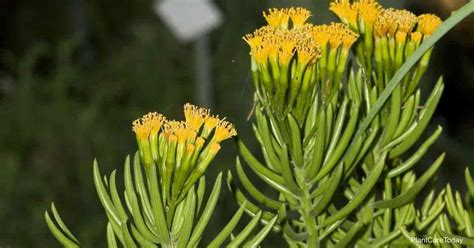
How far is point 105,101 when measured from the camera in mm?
2168

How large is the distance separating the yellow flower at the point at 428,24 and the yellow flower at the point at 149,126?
0.11 m

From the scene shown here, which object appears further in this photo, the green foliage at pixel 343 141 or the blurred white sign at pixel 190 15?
the blurred white sign at pixel 190 15

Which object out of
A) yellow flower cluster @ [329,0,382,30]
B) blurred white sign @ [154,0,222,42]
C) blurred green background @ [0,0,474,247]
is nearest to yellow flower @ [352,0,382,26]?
yellow flower cluster @ [329,0,382,30]

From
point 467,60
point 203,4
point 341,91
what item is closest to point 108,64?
point 203,4

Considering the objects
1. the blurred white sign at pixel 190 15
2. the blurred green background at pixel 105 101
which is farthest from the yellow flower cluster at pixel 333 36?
the blurred white sign at pixel 190 15

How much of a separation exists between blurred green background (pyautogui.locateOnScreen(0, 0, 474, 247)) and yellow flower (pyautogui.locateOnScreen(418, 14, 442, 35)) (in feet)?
1.58

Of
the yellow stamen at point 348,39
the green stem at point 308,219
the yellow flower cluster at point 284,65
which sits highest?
the yellow stamen at point 348,39

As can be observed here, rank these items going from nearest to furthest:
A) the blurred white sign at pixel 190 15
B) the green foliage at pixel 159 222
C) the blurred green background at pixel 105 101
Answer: the green foliage at pixel 159 222, the blurred green background at pixel 105 101, the blurred white sign at pixel 190 15

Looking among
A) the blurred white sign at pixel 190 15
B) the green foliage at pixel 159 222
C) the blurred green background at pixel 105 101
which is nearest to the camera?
the green foliage at pixel 159 222

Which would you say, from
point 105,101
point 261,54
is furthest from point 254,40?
point 105,101

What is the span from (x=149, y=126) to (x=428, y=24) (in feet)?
0.39

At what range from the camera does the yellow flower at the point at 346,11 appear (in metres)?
0.33

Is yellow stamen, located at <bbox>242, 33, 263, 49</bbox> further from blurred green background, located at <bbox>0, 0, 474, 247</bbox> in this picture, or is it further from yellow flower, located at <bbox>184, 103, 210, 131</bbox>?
blurred green background, located at <bbox>0, 0, 474, 247</bbox>

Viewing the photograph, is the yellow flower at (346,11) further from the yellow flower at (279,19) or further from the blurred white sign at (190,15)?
the blurred white sign at (190,15)
